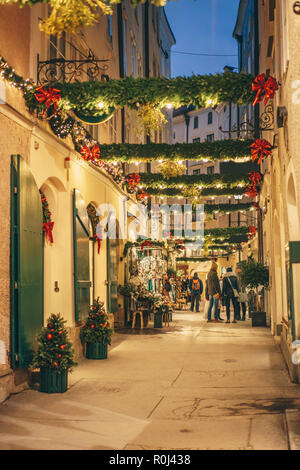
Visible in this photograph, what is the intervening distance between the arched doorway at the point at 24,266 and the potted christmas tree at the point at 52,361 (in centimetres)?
24

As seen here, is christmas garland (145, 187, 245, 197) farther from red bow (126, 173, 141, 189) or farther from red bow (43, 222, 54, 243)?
red bow (43, 222, 54, 243)

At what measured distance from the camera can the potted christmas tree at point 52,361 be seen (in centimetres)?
763

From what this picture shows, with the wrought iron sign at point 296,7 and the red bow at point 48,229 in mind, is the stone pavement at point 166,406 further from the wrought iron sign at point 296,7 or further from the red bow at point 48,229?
the wrought iron sign at point 296,7

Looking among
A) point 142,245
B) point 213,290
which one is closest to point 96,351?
point 142,245

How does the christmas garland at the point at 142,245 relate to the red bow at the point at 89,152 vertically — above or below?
below

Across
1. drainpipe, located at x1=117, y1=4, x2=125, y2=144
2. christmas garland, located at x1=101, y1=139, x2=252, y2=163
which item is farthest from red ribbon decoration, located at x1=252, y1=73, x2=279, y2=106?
drainpipe, located at x1=117, y1=4, x2=125, y2=144

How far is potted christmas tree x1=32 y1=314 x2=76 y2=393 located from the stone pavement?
0.19 metres

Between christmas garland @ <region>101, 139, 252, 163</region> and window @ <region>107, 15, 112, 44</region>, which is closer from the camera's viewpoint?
christmas garland @ <region>101, 139, 252, 163</region>

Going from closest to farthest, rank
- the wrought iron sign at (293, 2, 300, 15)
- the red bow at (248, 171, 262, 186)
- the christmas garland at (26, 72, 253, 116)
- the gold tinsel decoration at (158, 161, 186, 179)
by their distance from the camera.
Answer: the wrought iron sign at (293, 2, 300, 15) → the christmas garland at (26, 72, 253, 116) → the gold tinsel decoration at (158, 161, 186, 179) → the red bow at (248, 171, 262, 186)

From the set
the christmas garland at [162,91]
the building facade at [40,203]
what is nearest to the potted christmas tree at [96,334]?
the building facade at [40,203]

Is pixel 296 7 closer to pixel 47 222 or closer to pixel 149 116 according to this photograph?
pixel 149 116

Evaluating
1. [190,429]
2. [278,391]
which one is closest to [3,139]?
[190,429]

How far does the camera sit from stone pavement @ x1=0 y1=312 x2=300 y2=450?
5254mm
